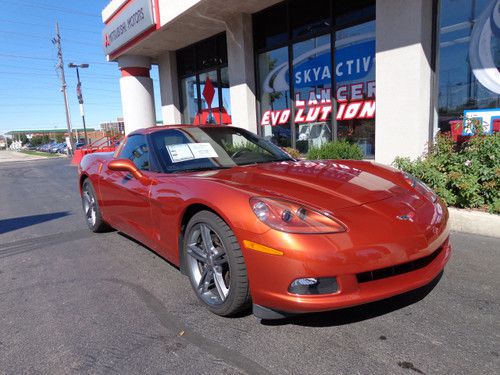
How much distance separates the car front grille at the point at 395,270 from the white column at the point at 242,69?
28.7 feet

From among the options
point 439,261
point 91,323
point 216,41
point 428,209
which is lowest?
point 91,323

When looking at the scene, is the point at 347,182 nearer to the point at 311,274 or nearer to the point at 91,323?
the point at 311,274

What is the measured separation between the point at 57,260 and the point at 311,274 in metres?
3.13

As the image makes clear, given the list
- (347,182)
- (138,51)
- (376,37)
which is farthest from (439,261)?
(138,51)

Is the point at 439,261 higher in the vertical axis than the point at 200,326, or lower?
higher

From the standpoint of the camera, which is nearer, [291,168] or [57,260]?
[291,168]

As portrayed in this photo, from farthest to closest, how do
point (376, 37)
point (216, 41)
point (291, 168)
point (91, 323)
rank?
1. point (216, 41)
2. point (376, 37)
3. point (291, 168)
4. point (91, 323)

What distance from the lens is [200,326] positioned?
2.61m

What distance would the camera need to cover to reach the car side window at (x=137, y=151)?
3759 millimetres

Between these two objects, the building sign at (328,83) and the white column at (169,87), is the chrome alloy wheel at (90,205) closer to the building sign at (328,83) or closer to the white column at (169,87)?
the building sign at (328,83)

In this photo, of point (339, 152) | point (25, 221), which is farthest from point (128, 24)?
point (339, 152)

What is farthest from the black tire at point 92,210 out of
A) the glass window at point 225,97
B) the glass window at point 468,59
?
the glass window at point 225,97

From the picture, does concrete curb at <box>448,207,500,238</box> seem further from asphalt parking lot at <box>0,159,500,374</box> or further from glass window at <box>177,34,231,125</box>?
glass window at <box>177,34,231,125</box>

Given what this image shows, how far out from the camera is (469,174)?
4805mm
